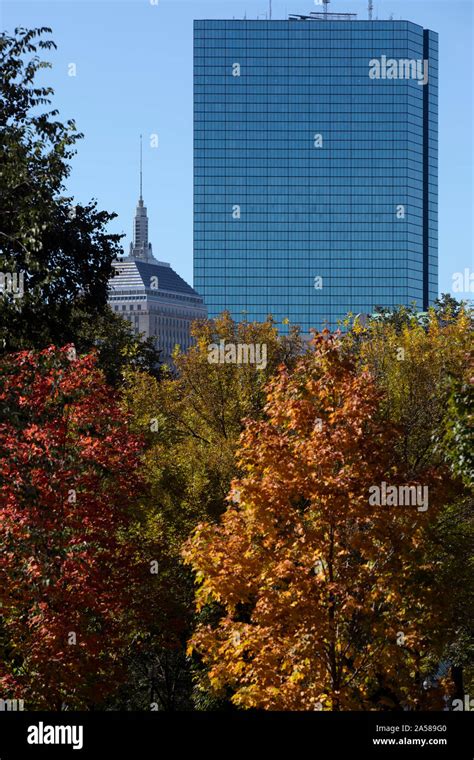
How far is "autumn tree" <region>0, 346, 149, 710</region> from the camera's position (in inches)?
1037

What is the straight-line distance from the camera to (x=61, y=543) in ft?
90.3

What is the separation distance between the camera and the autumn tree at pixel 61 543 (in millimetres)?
26344

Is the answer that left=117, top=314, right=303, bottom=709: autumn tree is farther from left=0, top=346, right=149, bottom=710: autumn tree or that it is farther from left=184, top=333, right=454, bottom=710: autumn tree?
left=184, top=333, right=454, bottom=710: autumn tree

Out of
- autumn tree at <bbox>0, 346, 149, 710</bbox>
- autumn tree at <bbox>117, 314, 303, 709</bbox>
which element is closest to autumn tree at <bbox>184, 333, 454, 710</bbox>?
autumn tree at <bbox>0, 346, 149, 710</bbox>

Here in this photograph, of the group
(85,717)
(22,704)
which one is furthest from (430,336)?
(85,717)

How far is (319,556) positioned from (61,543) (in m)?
5.87

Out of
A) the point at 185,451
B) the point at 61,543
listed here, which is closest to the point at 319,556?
the point at 61,543

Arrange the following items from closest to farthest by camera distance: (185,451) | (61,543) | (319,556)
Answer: (319,556), (61,543), (185,451)

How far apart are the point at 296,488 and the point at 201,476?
1271cm

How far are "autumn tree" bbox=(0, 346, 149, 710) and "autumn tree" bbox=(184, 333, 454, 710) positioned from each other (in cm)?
299

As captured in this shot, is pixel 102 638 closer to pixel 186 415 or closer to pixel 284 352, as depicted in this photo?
pixel 186 415

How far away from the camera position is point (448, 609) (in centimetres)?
2758

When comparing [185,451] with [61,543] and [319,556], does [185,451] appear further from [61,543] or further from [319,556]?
[319,556]

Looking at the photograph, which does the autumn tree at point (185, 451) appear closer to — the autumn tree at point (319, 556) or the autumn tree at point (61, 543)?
the autumn tree at point (61, 543)
